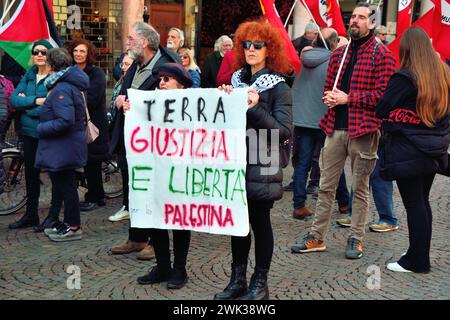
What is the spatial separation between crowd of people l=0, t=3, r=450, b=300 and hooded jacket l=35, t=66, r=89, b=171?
10mm

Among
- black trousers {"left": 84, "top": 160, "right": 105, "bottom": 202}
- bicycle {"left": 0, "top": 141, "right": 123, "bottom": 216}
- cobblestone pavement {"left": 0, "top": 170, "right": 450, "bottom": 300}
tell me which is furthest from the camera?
black trousers {"left": 84, "top": 160, "right": 105, "bottom": 202}

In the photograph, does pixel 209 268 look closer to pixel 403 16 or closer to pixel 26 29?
pixel 26 29

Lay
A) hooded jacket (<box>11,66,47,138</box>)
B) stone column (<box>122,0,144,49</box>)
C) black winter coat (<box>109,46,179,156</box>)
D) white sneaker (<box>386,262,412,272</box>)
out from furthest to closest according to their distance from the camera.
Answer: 1. stone column (<box>122,0,144,49</box>)
2. hooded jacket (<box>11,66,47,138</box>)
3. black winter coat (<box>109,46,179,156</box>)
4. white sneaker (<box>386,262,412,272</box>)

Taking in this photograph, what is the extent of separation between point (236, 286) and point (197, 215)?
59 centimetres

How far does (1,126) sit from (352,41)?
3.07m

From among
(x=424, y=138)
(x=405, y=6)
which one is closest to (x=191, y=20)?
(x=405, y=6)

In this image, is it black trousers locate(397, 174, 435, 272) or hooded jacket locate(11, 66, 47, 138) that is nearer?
black trousers locate(397, 174, 435, 272)

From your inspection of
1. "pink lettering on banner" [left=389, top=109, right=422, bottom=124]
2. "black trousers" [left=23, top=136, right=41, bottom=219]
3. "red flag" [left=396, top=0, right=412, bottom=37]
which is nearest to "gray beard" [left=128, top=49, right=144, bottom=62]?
"black trousers" [left=23, top=136, right=41, bottom=219]

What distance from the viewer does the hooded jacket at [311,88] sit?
6.83m

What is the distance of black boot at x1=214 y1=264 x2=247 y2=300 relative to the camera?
441 centimetres

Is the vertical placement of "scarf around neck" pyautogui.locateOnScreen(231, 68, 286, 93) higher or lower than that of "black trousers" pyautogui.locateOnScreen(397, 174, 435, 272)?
higher

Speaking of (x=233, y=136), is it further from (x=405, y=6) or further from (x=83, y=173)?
(x=405, y=6)

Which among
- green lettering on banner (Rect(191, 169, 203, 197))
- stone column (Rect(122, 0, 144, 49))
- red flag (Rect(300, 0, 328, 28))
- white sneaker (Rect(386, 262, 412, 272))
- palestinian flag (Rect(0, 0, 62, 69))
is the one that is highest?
stone column (Rect(122, 0, 144, 49))

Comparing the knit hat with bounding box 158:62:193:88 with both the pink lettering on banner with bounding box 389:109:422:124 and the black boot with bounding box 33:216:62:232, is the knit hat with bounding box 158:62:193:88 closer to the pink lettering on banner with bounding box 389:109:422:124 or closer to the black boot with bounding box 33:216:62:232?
the pink lettering on banner with bounding box 389:109:422:124
